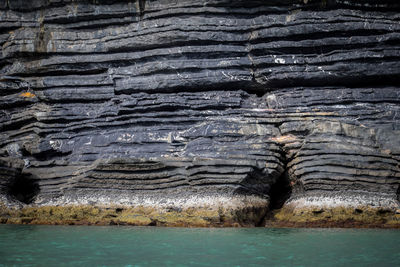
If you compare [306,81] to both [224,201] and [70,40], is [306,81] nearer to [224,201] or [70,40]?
[224,201]

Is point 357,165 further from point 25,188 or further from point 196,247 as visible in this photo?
point 25,188

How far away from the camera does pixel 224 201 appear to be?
10.1 meters

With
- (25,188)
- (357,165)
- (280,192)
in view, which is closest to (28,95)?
(25,188)

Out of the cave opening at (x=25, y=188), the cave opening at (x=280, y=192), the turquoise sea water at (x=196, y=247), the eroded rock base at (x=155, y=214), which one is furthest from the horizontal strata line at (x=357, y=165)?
the cave opening at (x=25, y=188)

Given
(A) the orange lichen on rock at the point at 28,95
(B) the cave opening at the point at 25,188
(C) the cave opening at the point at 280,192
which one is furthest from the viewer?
(A) the orange lichen on rock at the point at 28,95

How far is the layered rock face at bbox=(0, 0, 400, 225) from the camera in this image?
10.6 m

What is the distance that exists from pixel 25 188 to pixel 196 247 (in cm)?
733

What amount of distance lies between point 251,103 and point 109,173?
4639 mm

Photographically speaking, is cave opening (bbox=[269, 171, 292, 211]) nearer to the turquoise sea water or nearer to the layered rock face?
the layered rock face

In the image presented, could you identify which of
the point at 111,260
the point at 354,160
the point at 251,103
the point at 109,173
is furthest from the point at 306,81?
the point at 111,260

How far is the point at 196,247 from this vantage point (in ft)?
22.2

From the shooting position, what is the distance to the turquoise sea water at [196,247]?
5.74 meters

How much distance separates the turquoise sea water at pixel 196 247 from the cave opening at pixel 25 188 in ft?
9.45

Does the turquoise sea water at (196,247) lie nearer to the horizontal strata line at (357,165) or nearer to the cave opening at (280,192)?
the horizontal strata line at (357,165)
